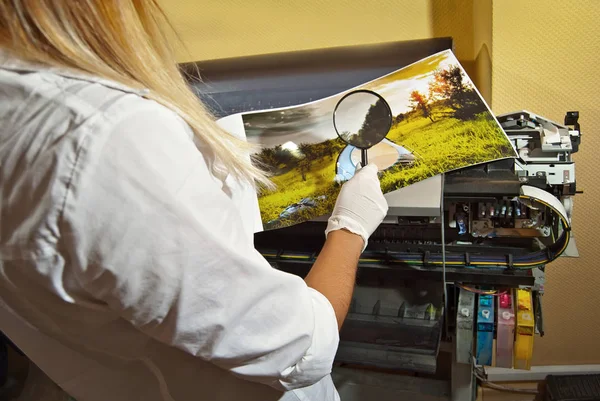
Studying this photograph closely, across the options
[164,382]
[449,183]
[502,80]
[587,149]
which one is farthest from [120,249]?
[587,149]

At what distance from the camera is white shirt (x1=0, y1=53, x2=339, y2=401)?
0.38 m

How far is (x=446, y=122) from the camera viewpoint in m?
0.98

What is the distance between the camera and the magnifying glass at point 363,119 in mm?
944

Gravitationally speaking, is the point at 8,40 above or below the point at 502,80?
above

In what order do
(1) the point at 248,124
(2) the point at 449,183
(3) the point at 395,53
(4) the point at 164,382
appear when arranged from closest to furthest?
(4) the point at 164,382
(2) the point at 449,183
(1) the point at 248,124
(3) the point at 395,53

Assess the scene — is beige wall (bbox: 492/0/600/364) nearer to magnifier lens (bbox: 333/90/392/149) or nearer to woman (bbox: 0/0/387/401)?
magnifier lens (bbox: 333/90/392/149)

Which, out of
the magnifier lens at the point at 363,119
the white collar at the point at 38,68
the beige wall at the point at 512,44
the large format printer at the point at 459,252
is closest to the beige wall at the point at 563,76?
the beige wall at the point at 512,44

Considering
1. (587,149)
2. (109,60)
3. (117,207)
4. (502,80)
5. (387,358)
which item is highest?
(109,60)

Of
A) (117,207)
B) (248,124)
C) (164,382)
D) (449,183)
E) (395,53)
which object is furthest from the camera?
(395,53)

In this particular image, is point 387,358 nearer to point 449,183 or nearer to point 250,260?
point 449,183

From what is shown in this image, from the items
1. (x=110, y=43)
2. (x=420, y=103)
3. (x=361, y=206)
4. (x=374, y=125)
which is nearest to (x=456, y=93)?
(x=420, y=103)

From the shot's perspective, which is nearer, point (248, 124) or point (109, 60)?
point (109, 60)

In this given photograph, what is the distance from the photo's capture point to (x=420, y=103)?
1007mm

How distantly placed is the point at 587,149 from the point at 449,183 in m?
0.72
